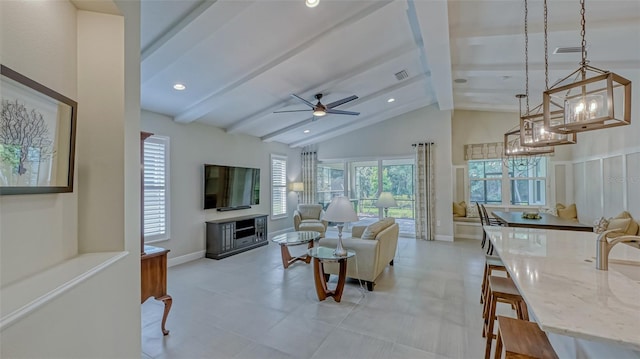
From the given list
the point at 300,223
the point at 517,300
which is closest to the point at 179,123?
the point at 300,223

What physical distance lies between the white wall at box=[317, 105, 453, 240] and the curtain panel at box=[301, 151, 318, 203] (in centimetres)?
50

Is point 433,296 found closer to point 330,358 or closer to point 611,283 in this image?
point 330,358

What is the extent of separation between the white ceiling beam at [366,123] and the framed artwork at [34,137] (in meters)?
6.62

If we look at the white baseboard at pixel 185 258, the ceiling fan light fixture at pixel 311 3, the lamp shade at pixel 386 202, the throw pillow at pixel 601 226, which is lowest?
the white baseboard at pixel 185 258

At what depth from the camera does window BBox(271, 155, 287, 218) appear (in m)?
7.69

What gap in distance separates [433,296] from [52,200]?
3.85m

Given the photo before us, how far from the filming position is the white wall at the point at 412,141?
706 centimetres

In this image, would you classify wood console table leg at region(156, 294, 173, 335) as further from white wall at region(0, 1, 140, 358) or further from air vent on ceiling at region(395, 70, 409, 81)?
air vent on ceiling at region(395, 70, 409, 81)

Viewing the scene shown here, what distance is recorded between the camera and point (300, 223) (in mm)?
6914

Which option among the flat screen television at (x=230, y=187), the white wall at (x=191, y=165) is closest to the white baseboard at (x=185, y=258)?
the white wall at (x=191, y=165)

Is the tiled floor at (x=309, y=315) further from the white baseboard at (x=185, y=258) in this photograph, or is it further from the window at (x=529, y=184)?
the window at (x=529, y=184)

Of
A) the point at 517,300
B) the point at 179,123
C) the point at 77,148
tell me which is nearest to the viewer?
the point at 77,148

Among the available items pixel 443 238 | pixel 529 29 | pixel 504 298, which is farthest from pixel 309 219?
pixel 529 29

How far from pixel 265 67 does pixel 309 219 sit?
14.2 feet
